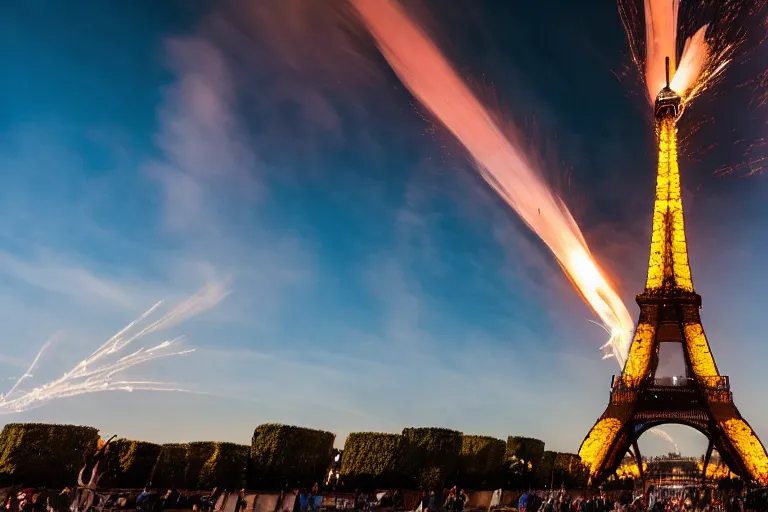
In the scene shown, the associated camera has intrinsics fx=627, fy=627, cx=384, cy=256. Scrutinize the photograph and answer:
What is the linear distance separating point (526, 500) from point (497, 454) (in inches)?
396

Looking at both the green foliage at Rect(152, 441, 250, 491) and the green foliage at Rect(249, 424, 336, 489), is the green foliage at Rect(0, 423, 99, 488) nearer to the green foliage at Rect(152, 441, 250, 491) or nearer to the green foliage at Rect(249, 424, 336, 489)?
the green foliage at Rect(152, 441, 250, 491)

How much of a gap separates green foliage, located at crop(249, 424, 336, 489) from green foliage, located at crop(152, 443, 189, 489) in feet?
10.3

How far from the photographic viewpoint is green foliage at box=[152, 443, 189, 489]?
84.4 ft

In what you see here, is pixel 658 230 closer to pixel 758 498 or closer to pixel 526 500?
pixel 758 498

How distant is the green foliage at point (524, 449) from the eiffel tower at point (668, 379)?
32.2ft

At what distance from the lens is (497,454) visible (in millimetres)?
34094

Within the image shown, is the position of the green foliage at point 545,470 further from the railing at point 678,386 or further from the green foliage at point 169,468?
the green foliage at point 169,468

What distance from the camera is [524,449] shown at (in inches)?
1512

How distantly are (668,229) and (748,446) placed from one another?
17.4 meters

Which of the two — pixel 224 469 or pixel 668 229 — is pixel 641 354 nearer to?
pixel 668 229

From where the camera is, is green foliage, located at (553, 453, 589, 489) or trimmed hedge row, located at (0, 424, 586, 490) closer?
trimmed hedge row, located at (0, 424, 586, 490)

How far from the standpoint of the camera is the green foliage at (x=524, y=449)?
125 feet

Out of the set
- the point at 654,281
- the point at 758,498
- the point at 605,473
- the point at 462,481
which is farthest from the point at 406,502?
the point at 654,281

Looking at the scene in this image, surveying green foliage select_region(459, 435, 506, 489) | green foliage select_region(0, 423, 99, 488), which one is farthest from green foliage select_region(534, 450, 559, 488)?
green foliage select_region(0, 423, 99, 488)
